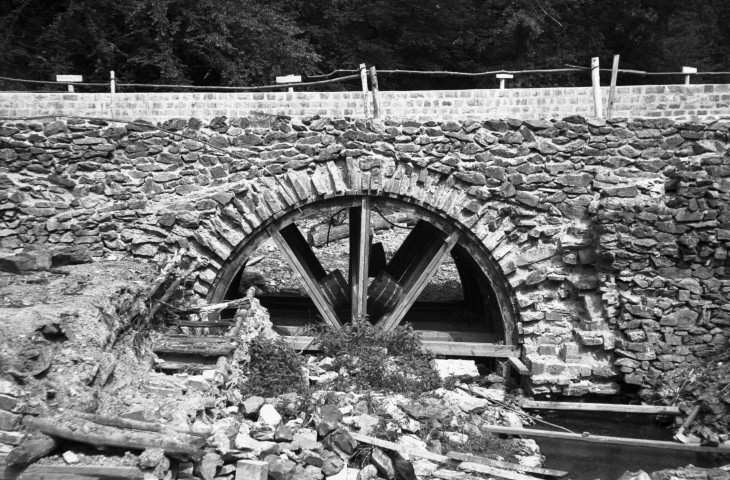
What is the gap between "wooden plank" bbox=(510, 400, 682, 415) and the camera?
8867mm

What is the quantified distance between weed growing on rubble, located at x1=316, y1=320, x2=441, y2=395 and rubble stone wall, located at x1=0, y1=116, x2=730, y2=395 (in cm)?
144

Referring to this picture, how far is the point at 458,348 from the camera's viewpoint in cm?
1014

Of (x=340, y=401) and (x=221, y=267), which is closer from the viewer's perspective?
(x=340, y=401)

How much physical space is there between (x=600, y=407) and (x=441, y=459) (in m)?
2.96

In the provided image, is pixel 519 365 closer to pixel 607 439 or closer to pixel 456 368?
pixel 456 368

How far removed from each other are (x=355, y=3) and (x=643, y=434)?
14377 millimetres

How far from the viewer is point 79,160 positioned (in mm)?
9586

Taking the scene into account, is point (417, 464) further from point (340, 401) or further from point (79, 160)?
point (79, 160)

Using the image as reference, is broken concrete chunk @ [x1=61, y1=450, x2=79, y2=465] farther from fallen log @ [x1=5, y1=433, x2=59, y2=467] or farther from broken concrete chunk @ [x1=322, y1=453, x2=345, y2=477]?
broken concrete chunk @ [x1=322, y1=453, x2=345, y2=477]

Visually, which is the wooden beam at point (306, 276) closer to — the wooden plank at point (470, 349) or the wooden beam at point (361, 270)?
the wooden beam at point (361, 270)

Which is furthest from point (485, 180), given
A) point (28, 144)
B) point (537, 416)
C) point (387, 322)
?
point (28, 144)

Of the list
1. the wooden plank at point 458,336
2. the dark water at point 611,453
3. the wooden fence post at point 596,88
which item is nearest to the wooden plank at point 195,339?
the wooden plank at point 458,336

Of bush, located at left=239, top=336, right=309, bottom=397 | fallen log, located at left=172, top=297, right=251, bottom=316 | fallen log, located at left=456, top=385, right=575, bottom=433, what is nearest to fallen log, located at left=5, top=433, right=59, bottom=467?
bush, located at left=239, top=336, right=309, bottom=397

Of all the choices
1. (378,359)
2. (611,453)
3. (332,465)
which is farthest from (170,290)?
(611,453)
